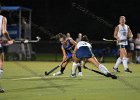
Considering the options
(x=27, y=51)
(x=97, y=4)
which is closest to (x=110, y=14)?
Answer: (x=97, y=4)

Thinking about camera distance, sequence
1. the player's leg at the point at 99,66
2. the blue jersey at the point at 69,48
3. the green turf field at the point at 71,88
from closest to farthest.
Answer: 1. the green turf field at the point at 71,88
2. the player's leg at the point at 99,66
3. the blue jersey at the point at 69,48

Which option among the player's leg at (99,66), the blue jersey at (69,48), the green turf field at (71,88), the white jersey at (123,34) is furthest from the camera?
the white jersey at (123,34)

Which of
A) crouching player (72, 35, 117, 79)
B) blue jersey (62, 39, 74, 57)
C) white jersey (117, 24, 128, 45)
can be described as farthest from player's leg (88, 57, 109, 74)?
white jersey (117, 24, 128, 45)

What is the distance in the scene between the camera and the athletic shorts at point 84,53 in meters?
17.1

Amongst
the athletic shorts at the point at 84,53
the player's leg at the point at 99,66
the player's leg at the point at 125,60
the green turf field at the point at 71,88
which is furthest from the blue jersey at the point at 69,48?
the player's leg at the point at 99,66

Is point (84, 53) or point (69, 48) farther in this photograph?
point (69, 48)

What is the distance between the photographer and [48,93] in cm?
1355

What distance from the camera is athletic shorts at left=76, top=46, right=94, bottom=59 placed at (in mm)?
17141

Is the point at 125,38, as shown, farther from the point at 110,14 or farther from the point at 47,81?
the point at 110,14

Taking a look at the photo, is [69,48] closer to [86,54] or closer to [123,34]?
[86,54]

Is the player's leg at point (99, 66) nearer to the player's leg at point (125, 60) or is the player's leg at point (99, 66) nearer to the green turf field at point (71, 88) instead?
the green turf field at point (71, 88)

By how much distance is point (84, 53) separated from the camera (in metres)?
17.2

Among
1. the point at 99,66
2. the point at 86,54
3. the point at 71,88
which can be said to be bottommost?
the point at 71,88

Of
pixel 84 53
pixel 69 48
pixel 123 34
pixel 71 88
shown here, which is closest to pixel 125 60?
pixel 123 34
